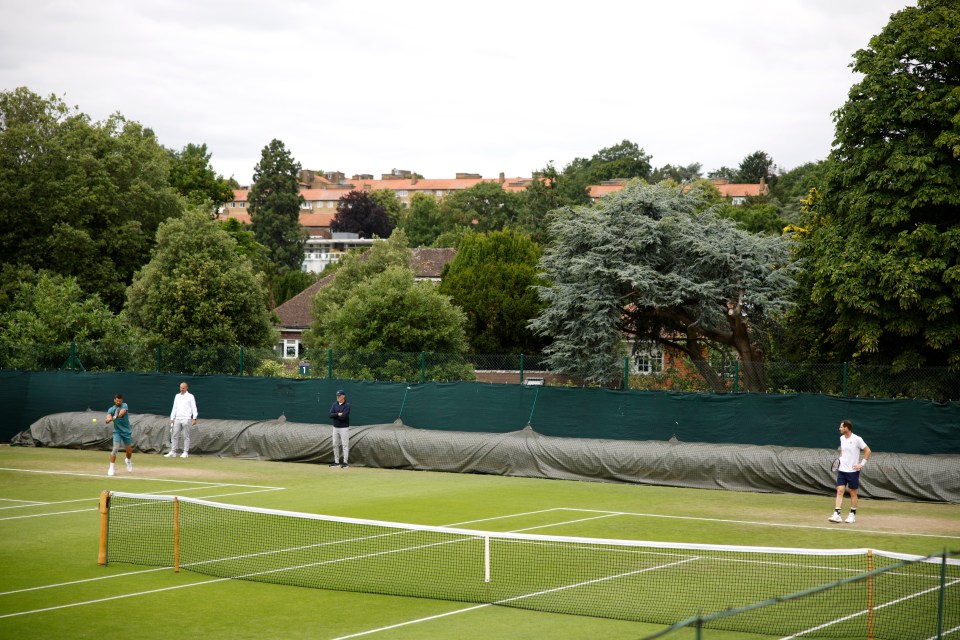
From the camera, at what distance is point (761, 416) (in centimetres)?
2497

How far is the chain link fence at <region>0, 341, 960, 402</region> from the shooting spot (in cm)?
2719

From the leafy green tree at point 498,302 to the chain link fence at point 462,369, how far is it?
1094 centimetres

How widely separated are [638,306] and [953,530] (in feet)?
59.8

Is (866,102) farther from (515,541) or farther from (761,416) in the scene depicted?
(515,541)

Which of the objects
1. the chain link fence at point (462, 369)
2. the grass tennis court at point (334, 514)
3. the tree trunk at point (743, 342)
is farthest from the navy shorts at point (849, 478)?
the tree trunk at point (743, 342)

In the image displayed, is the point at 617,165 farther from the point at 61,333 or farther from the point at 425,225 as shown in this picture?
the point at 61,333

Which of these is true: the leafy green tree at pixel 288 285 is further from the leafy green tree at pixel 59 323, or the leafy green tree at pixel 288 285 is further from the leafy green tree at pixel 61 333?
the leafy green tree at pixel 59 323

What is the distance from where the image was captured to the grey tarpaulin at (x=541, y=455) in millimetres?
21891

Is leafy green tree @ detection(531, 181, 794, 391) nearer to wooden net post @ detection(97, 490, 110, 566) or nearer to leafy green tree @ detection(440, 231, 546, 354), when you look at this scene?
leafy green tree @ detection(440, 231, 546, 354)

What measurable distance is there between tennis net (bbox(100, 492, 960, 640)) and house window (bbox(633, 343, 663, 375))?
Result: 20822 mm

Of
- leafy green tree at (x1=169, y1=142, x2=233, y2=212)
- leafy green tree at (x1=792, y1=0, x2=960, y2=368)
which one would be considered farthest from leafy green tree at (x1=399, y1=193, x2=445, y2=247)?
leafy green tree at (x1=792, y1=0, x2=960, y2=368)

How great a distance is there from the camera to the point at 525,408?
27469 mm

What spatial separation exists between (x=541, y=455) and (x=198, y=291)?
65.9ft

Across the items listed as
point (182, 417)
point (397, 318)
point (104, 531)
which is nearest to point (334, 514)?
point (104, 531)
